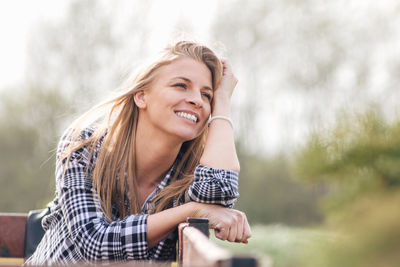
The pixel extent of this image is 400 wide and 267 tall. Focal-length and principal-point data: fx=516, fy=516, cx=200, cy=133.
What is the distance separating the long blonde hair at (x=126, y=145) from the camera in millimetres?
2445

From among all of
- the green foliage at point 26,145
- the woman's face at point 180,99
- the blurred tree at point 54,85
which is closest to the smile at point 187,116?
the woman's face at point 180,99

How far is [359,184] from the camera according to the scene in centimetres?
108

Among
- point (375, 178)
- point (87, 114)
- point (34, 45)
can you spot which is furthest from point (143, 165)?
point (34, 45)

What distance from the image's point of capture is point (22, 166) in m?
13.2

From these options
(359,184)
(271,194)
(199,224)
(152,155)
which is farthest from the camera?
(271,194)

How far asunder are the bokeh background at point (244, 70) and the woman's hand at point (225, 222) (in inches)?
208

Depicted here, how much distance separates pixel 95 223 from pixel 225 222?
543 mm

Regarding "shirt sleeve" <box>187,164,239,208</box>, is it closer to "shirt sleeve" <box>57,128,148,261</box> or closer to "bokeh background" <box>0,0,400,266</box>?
"shirt sleeve" <box>57,128,148,261</box>

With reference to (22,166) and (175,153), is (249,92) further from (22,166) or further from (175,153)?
(175,153)

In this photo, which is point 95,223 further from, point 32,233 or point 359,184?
point 359,184

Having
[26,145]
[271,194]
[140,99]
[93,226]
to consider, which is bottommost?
[93,226]

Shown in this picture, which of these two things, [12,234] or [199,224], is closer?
[199,224]

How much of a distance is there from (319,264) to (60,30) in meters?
15.5

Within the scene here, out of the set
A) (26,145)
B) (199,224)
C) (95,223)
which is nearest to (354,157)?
(199,224)
